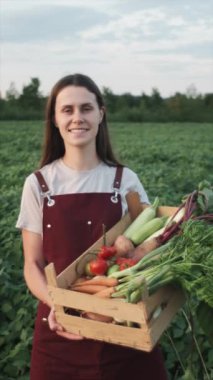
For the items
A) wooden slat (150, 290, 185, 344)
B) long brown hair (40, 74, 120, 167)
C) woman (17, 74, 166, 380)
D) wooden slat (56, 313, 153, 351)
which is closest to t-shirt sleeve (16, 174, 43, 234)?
woman (17, 74, 166, 380)

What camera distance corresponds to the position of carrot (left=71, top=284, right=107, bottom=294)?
2.04 metres

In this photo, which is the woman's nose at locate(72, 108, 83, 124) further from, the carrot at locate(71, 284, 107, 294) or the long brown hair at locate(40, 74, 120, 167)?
the carrot at locate(71, 284, 107, 294)

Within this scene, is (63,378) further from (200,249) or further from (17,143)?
(17,143)

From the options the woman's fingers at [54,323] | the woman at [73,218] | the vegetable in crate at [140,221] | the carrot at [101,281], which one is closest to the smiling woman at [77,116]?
the woman at [73,218]

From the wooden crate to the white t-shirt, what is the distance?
385 millimetres

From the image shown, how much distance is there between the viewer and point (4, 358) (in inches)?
145

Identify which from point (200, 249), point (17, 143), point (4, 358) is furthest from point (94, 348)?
point (17, 143)

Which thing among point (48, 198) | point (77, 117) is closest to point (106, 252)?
point (48, 198)

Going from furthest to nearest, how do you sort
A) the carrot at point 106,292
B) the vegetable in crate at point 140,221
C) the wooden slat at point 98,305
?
the vegetable in crate at point 140,221 → the carrot at point 106,292 → the wooden slat at point 98,305

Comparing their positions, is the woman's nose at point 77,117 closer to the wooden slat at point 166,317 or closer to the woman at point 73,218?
the woman at point 73,218

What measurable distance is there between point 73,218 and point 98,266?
1.08 ft

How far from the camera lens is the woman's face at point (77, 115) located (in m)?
2.38

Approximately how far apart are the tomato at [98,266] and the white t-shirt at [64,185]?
39cm

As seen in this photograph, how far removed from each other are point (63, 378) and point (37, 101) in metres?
54.0
